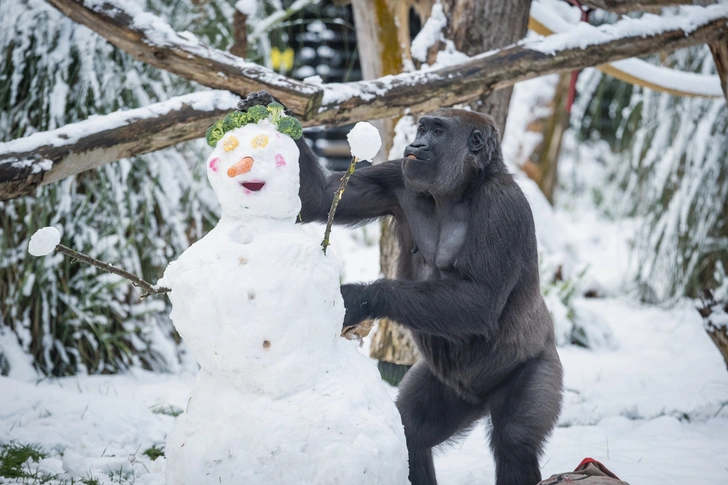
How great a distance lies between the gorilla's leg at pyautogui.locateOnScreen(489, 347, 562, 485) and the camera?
8.06 ft

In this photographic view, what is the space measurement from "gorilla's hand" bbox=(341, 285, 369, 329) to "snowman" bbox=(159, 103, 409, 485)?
0.27 m

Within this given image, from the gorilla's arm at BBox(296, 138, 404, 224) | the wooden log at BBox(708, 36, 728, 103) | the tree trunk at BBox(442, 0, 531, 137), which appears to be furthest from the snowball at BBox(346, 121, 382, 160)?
the wooden log at BBox(708, 36, 728, 103)

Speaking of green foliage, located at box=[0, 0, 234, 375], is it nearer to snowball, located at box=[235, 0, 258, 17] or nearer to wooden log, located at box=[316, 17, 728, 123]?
snowball, located at box=[235, 0, 258, 17]

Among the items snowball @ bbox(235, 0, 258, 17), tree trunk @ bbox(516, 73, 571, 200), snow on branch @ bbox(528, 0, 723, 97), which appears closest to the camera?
snowball @ bbox(235, 0, 258, 17)

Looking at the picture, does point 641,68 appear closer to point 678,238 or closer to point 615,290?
point 678,238

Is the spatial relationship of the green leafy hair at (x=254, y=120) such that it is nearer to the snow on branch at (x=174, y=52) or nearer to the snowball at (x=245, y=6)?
the snow on branch at (x=174, y=52)

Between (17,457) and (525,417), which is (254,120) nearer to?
(525,417)

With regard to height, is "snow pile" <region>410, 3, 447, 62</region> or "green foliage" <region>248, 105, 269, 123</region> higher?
"snow pile" <region>410, 3, 447, 62</region>

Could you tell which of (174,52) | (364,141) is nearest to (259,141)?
(364,141)

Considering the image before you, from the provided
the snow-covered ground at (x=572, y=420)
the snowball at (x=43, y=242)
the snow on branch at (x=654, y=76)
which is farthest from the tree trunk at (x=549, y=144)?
the snowball at (x=43, y=242)

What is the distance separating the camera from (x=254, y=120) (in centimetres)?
208

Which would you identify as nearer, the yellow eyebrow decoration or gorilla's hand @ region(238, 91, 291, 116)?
the yellow eyebrow decoration

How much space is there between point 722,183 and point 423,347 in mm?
4034

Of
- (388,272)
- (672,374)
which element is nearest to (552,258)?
(672,374)
